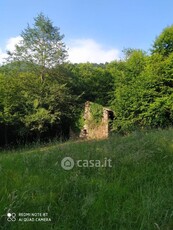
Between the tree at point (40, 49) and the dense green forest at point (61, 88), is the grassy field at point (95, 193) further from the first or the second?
the tree at point (40, 49)

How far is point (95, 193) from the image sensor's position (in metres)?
3.00

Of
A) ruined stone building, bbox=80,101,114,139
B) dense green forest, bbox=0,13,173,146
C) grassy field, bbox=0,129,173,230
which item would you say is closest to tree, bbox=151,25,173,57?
dense green forest, bbox=0,13,173,146

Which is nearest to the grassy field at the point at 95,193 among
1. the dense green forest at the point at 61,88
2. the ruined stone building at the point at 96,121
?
the dense green forest at the point at 61,88

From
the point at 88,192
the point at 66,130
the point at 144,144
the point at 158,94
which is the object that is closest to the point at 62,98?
the point at 66,130

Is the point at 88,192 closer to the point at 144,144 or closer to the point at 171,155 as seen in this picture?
the point at 171,155

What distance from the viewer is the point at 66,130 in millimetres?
26594

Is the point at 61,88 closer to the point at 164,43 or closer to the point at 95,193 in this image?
the point at 164,43

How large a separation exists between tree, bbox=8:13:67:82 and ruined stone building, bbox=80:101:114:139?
17.0 feet

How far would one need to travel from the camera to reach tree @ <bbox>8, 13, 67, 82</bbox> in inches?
1001

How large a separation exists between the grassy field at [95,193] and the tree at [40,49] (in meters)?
22.0

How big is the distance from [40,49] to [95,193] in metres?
23.8

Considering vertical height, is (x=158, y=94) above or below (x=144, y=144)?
above

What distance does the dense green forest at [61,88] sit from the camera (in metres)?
18.1

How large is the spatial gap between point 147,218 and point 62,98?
871 inches
